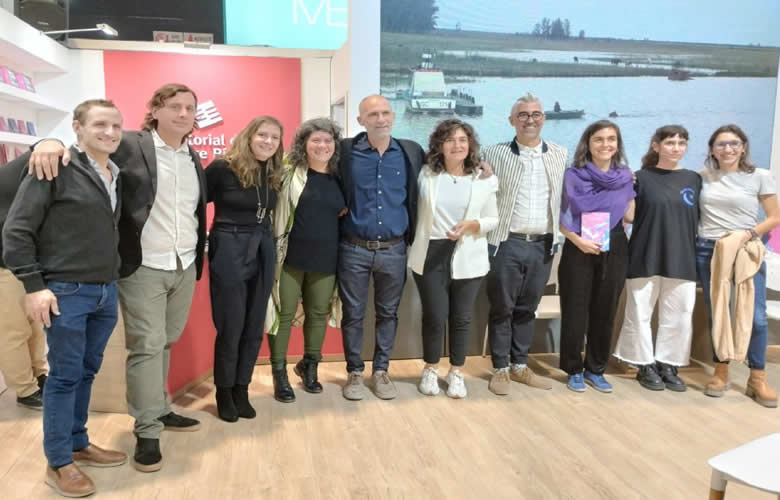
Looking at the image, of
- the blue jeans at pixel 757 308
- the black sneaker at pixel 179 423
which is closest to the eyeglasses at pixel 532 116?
the blue jeans at pixel 757 308

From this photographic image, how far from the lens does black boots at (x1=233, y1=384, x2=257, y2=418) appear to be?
9.86 ft

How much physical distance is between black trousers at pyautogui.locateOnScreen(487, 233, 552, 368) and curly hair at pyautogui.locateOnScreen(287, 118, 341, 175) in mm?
1069

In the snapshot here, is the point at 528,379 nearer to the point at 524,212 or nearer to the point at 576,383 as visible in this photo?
the point at 576,383

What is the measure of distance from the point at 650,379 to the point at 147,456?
2.88m

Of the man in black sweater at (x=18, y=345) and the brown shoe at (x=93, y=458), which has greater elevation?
the man in black sweater at (x=18, y=345)

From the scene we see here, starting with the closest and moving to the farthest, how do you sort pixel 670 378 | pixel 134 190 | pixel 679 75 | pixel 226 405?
pixel 134 190 < pixel 226 405 < pixel 670 378 < pixel 679 75

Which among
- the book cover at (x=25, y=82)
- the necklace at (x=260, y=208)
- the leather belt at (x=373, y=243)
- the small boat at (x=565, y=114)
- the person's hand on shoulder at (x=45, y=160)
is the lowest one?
the leather belt at (x=373, y=243)

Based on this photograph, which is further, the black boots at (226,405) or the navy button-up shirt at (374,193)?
the navy button-up shirt at (374,193)

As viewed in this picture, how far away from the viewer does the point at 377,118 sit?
3020 mm

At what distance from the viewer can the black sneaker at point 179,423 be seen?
2.84 metres

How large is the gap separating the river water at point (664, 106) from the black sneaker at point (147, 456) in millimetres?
4561

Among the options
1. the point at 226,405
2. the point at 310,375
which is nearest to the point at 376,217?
the point at 310,375

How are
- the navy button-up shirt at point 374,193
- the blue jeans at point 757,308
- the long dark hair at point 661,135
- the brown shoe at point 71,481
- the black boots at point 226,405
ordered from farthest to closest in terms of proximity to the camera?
the blue jeans at point 757,308, the long dark hair at point 661,135, the navy button-up shirt at point 374,193, the black boots at point 226,405, the brown shoe at point 71,481

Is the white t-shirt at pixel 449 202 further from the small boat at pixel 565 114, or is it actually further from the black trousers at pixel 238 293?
the small boat at pixel 565 114
